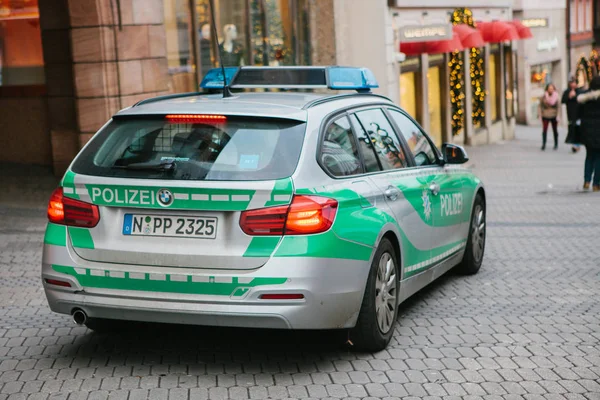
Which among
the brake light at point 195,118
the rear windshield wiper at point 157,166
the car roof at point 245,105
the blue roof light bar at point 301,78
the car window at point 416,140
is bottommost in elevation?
the car window at point 416,140

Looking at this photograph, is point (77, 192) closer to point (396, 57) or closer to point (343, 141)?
point (343, 141)

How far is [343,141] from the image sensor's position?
6289mm

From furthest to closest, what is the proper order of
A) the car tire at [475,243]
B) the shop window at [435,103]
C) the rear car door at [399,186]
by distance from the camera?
the shop window at [435,103], the car tire at [475,243], the rear car door at [399,186]

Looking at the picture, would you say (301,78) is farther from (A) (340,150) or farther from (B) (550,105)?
(B) (550,105)

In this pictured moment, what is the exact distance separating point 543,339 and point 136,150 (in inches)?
107

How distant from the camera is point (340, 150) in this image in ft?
20.3

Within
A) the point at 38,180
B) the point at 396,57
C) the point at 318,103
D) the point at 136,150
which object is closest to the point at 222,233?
the point at 136,150

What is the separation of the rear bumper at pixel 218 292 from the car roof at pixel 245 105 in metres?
0.89

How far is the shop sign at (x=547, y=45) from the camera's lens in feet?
150

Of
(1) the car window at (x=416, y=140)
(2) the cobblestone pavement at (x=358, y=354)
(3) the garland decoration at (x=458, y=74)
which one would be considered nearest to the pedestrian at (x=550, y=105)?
(3) the garland decoration at (x=458, y=74)

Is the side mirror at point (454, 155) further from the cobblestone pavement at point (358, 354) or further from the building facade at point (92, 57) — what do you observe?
the building facade at point (92, 57)

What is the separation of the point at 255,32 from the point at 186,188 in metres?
14.5

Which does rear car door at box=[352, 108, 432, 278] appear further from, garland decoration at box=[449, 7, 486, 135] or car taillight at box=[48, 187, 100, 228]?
garland decoration at box=[449, 7, 486, 135]

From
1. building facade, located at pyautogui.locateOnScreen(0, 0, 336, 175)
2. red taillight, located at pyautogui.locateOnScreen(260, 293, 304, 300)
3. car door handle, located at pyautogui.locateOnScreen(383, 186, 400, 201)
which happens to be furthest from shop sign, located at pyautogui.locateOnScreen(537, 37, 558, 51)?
red taillight, located at pyautogui.locateOnScreen(260, 293, 304, 300)
